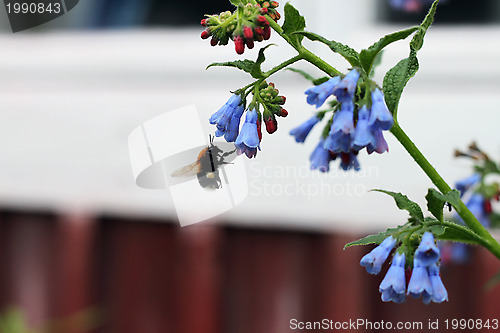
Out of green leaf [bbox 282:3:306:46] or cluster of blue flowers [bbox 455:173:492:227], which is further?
cluster of blue flowers [bbox 455:173:492:227]

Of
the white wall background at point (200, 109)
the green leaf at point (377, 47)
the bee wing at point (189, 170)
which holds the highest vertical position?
the white wall background at point (200, 109)

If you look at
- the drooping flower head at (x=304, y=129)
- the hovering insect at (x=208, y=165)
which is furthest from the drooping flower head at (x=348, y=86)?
the hovering insect at (x=208, y=165)

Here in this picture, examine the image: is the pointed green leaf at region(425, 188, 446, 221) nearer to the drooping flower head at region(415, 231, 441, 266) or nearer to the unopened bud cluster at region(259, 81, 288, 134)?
the drooping flower head at region(415, 231, 441, 266)

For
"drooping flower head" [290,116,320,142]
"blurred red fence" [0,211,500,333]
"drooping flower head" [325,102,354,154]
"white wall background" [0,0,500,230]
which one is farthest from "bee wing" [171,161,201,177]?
"blurred red fence" [0,211,500,333]

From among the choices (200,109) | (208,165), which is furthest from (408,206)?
(200,109)

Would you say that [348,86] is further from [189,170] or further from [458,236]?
[189,170]

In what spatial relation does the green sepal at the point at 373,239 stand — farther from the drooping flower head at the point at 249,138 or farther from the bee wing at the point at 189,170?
the bee wing at the point at 189,170
